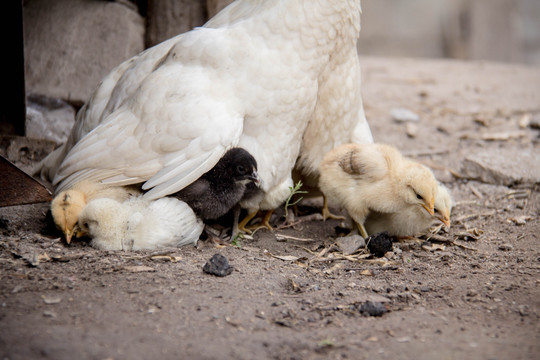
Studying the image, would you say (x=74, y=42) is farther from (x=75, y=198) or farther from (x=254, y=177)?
(x=254, y=177)

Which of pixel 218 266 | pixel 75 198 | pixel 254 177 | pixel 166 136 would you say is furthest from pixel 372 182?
pixel 75 198

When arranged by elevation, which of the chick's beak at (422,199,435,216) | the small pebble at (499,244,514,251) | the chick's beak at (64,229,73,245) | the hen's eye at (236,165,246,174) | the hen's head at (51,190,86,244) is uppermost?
the hen's eye at (236,165,246,174)

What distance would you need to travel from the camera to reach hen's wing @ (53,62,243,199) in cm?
284

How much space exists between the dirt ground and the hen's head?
0.08 m

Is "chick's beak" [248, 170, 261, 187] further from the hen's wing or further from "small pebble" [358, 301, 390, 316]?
"small pebble" [358, 301, 390, 316]

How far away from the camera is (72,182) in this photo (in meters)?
3.04

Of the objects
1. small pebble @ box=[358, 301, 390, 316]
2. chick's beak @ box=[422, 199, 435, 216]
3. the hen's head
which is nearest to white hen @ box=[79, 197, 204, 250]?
the hen's head

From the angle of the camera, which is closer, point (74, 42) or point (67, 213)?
point (67, 213)

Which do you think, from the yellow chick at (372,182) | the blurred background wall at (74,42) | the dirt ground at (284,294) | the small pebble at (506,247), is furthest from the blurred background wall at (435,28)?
the small pebble at (506,247)

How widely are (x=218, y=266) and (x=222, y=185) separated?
2.01ft

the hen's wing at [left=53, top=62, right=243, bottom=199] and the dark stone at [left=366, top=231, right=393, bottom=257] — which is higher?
the hen's wing at [left=53, top=62, right=243, bottom=199]

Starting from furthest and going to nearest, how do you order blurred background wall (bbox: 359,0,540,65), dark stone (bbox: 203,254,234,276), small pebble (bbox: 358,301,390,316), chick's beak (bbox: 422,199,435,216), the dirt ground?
1. blurred background wall (bbox: 359,0,540,65)
2. chick's beak (bbox: 422,199,435,216)
3. dark stone (bbox: 203,254,234,276)
4. small pebble (bbox: 358,301,390,316)
5. the dirt ground

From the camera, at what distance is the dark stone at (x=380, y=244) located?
302 cm

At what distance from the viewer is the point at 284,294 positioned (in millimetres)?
2475
